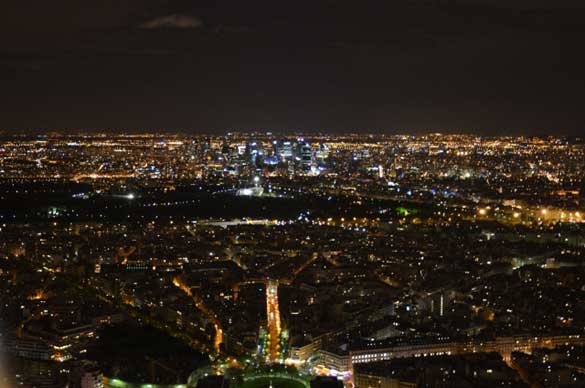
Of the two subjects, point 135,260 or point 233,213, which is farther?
point 233,213

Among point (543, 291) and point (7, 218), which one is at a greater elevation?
point (7, 218)

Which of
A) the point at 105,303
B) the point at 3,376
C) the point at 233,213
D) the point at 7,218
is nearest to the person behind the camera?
the point at 3,376

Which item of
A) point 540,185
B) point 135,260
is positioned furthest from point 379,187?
point 135,260

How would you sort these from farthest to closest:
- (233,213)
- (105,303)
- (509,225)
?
(233,213), (509,225), (105,303)

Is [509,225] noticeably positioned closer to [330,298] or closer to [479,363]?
[330,298]

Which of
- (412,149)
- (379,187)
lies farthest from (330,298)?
(412,149)

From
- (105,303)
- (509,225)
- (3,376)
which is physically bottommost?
(3,376)
